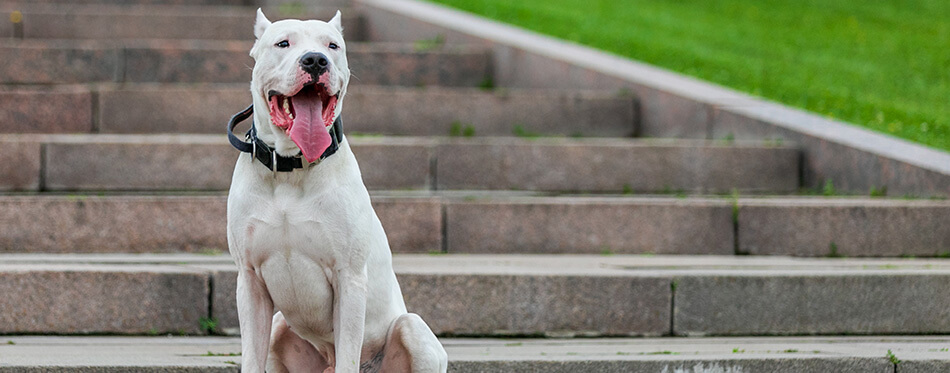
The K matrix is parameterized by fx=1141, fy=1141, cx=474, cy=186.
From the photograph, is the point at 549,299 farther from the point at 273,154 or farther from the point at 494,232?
the point at 273,154

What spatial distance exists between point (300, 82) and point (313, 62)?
0.22 feet

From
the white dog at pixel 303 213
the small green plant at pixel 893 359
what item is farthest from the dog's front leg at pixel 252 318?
the small green plant at pixel 893 359

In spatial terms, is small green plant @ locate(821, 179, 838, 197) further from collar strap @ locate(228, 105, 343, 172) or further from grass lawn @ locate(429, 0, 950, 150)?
collar strap @ locate(228, 105, 343, 172)

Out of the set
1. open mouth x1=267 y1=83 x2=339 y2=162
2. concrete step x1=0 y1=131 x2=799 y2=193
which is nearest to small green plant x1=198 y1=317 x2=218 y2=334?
concrete step x1=0 y1=131 x2=799 y2=193

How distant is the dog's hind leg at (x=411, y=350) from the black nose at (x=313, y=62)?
0.89m

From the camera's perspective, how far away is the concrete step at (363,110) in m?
7.26

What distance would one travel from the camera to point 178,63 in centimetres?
845

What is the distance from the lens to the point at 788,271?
198 inches

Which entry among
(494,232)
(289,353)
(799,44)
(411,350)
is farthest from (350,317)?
(799,44)

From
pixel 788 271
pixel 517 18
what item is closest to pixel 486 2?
pixel 517 18

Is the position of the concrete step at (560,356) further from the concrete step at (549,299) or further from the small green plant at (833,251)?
the small green plant at (833,251)

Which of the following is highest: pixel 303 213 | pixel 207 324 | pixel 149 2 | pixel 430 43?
pixel 149 2

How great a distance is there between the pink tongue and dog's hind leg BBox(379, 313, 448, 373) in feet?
2.21

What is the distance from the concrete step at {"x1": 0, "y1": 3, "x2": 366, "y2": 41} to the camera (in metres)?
9.77
